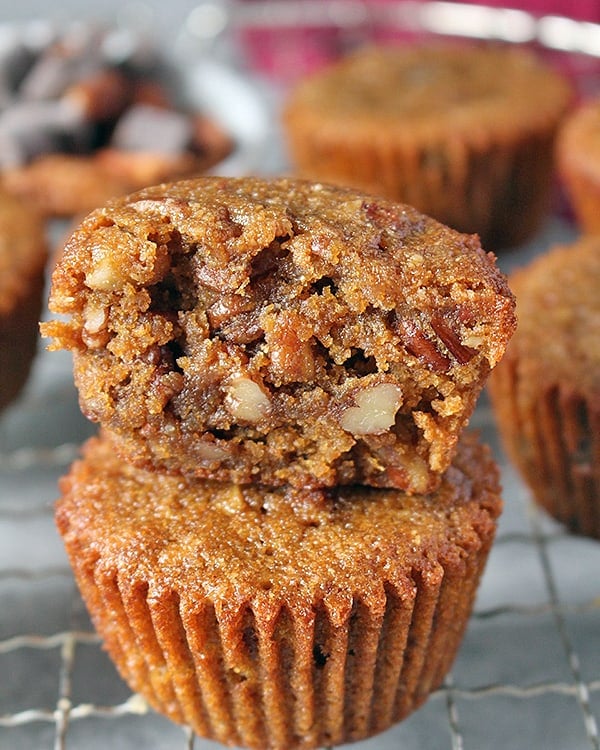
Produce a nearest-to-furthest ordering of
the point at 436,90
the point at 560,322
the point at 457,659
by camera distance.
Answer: the point at 457,659 → the point at 560,322 → the point at 436,90

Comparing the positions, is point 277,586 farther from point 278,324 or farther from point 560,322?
point 560,322

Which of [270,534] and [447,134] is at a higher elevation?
[447,134]

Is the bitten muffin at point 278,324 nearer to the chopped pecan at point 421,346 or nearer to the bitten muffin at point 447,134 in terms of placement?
the chopped pecan at point 421,346

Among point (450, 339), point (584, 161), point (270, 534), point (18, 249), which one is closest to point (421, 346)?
point (450, 339)

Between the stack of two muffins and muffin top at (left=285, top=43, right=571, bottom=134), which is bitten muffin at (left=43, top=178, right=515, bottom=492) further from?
muffin top at (left=285, top=43, right=571, bottom=134)

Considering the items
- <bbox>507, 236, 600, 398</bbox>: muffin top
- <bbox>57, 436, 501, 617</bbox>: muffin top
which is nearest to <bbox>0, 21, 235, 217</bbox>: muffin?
<bbox>507, 236, 600, 398</bbox>: muffin top

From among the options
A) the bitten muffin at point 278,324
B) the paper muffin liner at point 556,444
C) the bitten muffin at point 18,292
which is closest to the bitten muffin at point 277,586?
the bitten muffin at point 278,324
